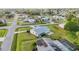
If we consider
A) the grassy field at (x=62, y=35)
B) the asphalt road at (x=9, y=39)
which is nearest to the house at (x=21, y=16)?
the asphalt road at (x=9, y=39)

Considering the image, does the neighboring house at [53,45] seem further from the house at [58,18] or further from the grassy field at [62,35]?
the house at [58,18]

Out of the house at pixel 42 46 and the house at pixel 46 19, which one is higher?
the house at pixel 46 19

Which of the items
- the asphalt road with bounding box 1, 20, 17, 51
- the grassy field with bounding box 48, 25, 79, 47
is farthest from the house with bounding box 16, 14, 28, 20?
the grassy field with bounding box 48, 25, 79, 47
